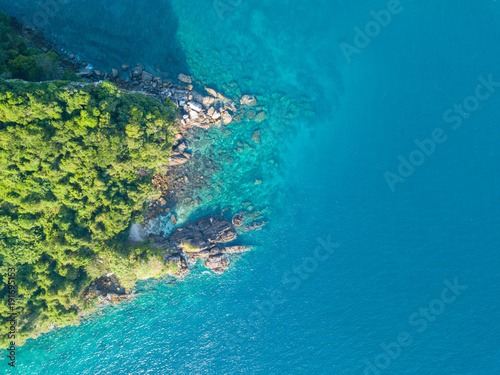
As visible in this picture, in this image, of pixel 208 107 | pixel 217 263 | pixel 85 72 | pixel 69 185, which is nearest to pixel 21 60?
pixel 85 72

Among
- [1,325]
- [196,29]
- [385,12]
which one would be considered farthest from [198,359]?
[385,12]

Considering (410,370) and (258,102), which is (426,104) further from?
(410,370)

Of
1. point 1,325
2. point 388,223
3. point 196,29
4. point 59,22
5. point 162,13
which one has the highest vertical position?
point 59,22

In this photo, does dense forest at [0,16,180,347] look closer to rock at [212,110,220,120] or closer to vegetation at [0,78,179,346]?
vegetation at [0,78,179,346]

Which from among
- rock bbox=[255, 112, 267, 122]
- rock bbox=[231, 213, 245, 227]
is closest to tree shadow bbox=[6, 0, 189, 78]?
rock bbox=[255, 112, 267, 122]

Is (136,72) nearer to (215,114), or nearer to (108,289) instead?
(215,114)
